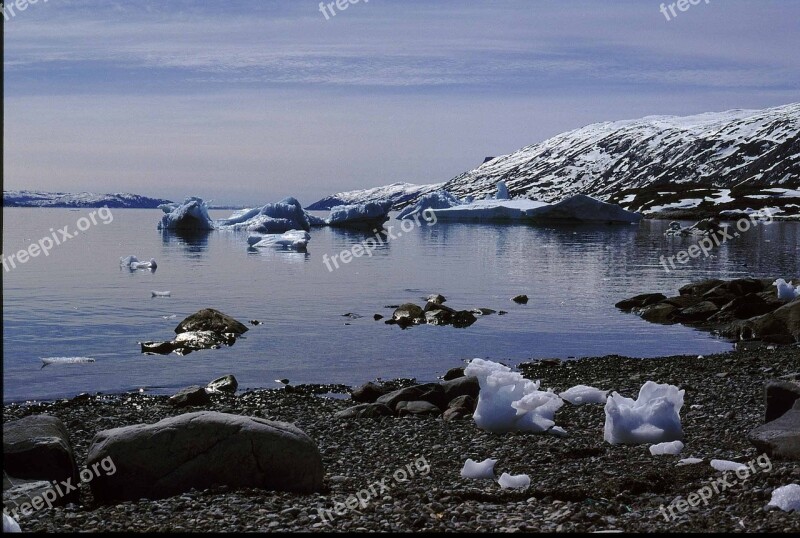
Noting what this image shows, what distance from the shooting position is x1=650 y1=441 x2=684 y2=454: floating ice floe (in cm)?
1060

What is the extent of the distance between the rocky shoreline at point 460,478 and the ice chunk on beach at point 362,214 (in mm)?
73763

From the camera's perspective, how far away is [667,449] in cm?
1067

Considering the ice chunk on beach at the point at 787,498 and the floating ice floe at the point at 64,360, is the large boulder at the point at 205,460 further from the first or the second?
the floating ice floe at the point at 64,360

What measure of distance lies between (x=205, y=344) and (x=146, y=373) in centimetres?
356

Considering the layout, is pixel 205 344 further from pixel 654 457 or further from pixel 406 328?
pixel 654 457

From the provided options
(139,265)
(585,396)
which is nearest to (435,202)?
(139,265)

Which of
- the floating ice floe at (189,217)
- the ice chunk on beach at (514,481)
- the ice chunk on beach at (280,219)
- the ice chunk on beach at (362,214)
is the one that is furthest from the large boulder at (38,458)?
the ice chunk on beach at (362,214)

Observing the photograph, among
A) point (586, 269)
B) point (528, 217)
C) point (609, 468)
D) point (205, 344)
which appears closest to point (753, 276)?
point (586, 269)

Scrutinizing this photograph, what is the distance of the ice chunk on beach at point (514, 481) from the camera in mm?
9117

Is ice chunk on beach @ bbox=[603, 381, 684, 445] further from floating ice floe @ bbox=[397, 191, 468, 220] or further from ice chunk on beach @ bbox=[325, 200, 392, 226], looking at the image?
floating ice floe @ bbox=[397, 191, 468, 220]

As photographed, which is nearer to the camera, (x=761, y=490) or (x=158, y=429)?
(x=761, y=490)

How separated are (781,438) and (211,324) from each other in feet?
57.9

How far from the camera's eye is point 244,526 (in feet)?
24.1

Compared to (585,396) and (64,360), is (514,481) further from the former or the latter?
(64,360)
